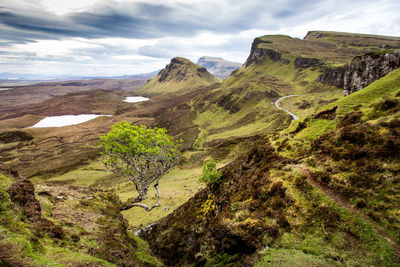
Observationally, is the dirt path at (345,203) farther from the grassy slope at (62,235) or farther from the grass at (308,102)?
the grass at (308,102)

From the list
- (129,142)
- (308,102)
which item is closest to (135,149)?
(129,142)

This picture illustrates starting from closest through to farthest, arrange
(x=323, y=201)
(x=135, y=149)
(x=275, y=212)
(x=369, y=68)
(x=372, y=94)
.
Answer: (x=323, y=201) → (x=275, y=212) → (x=372, y=94) → (x=135, y=149) → (x=369, y=68)

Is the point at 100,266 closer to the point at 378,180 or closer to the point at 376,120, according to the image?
the point at 378,180

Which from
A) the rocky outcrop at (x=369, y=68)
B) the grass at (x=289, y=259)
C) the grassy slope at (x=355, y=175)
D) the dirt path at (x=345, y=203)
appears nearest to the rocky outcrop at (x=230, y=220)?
the grass at (x=289, y=259)

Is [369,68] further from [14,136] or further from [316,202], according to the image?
[14,136]

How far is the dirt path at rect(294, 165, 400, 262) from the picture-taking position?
1073cm

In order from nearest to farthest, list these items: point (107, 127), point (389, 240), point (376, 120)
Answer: point (389, 240), point (376, 120), point (107, 127)

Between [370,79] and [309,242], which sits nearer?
[309,242]

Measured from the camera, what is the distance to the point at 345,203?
13.5m

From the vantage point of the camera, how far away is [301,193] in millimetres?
15398

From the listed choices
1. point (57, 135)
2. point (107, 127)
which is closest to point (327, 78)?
point (107, 127)

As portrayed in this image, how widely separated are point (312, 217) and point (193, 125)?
14772 centimetres

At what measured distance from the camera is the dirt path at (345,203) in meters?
10.7

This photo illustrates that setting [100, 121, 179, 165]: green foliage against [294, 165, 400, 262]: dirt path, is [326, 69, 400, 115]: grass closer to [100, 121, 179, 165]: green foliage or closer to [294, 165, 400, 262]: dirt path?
[294, 165, 400, 262]: dirt path
